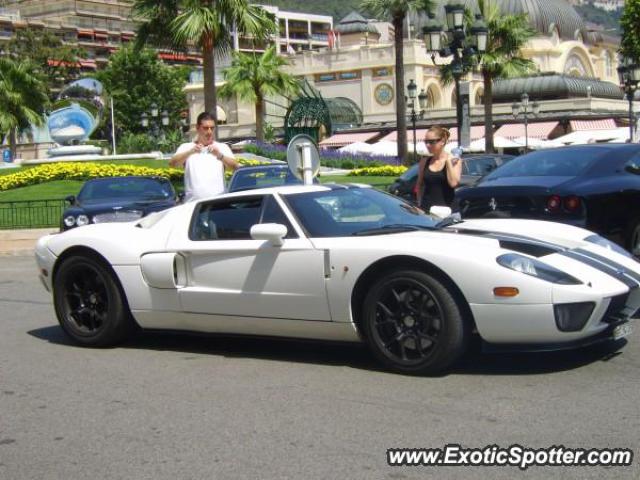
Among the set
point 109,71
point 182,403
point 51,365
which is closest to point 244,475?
point 182,403

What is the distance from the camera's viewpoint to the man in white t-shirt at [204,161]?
964 cm

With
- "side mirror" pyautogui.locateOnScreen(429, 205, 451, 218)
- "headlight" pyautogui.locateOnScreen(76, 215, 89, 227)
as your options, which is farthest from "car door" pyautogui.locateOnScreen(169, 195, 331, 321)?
"headlight" pyautogui.locateOnScreen(76, 215, 89, 227)

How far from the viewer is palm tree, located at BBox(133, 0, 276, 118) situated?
2748 cm

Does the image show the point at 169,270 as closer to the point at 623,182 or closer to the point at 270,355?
the point at 270,355

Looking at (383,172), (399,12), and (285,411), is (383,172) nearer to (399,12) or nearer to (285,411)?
(399,12)

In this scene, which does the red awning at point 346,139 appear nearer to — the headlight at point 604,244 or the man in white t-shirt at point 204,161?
the man in white t-shirt at point 204,161

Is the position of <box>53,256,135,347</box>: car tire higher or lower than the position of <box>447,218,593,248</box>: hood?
lower

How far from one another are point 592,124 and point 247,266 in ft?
196

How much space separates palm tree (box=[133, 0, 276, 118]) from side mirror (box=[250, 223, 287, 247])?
20.8 m

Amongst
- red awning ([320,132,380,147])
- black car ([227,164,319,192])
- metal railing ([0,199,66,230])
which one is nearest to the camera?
black car ([227,164,319,192])

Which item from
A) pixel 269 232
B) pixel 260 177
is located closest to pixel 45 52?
pixel 260 177

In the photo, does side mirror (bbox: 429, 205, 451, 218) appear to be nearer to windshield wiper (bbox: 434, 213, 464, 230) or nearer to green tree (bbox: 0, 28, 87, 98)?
windshield wiper (bbox: 434, 213, 464, 230)

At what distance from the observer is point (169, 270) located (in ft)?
23.2

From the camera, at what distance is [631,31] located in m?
36.0
